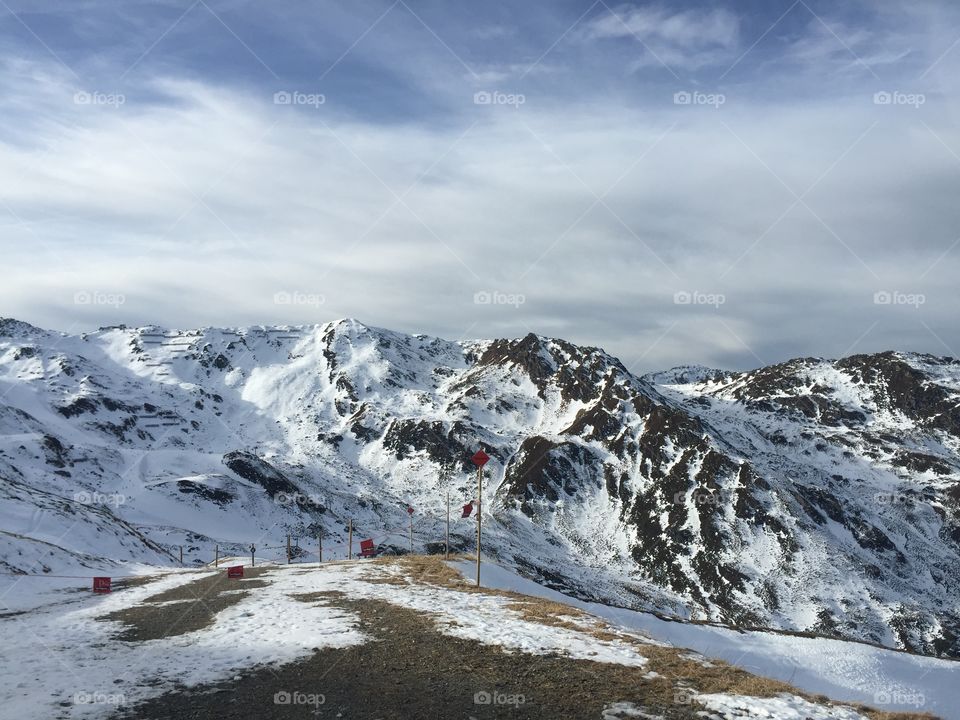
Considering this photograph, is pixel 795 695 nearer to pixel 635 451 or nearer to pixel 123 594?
pixel 123 594

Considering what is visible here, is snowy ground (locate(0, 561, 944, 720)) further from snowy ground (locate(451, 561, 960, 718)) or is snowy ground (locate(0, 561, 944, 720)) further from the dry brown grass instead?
snowy ground (locate(451, 561, 960, 718))

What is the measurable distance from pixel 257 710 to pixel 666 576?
15275 cm

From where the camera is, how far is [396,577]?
35406mm

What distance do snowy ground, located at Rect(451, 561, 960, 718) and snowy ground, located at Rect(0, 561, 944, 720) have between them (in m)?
0.72

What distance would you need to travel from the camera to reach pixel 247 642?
18438mm
